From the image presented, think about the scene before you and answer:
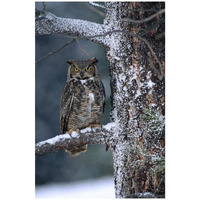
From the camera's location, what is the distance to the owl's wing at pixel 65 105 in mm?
2316

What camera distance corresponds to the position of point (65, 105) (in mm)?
2326

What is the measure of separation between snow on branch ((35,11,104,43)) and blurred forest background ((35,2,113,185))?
2.9 inches

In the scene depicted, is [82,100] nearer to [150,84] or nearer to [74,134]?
[74,134]

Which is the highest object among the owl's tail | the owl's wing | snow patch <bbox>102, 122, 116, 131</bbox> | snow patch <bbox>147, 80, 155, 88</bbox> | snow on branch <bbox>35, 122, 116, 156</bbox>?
snow patch <bbox>147, 80, 155, 88</bbox>

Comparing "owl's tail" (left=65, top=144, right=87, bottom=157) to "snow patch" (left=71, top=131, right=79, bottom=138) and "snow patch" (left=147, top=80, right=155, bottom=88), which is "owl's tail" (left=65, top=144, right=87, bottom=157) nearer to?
"snow patch" (left=71, top=131, right=79, bottom=138)

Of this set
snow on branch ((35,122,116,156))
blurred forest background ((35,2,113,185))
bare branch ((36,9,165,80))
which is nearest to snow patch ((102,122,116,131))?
snow on branch ((35,122,116,156))

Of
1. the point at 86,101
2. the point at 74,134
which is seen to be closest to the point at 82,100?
the point at 86,101

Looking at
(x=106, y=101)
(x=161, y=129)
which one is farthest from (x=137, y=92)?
(x=106, y=101)

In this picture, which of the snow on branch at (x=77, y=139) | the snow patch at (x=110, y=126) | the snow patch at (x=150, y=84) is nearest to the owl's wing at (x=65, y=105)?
the snow on branch at (x=77, y=139)

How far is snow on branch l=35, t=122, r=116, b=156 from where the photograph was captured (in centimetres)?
194

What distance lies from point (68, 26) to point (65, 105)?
631mm

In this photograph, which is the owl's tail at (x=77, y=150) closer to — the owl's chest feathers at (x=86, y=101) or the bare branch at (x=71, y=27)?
the owl's chest feathers at (x=86, y=101)
